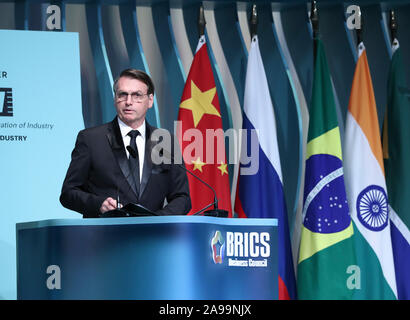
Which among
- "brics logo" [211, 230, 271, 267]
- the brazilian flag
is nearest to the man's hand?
"brics logo" [211, 230, 271, 267]

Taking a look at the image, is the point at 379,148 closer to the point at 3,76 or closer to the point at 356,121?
the point at 356,121

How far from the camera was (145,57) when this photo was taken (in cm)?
661

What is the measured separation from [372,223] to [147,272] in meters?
3.33

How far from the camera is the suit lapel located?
403 centimetres

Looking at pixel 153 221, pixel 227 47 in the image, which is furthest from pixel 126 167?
pixel 227 47

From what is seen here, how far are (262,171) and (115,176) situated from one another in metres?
2.24

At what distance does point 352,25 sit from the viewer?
657 centimetres

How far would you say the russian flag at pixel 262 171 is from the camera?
601 centimetres

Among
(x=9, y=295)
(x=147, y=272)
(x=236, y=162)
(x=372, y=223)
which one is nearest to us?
(x=147, y=272)

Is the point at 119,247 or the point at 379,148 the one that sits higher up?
the point at 379,148

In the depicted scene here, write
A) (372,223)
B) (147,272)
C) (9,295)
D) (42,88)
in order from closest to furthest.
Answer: (147,272) → (9,295) → (42,88) → (372,223)
